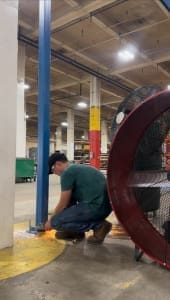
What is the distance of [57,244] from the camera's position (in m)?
2.43

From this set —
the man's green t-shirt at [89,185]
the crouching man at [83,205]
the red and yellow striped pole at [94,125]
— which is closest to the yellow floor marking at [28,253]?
the crouching man at [83,205]

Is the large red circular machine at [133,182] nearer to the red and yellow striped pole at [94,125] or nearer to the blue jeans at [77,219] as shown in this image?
the blue jeans at [77,219]

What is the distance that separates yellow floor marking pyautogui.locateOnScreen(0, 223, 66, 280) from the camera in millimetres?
1900

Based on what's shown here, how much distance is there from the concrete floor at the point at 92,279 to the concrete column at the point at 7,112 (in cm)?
52

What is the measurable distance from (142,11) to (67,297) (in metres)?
6.34

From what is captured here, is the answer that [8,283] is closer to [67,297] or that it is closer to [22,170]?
[67,297]

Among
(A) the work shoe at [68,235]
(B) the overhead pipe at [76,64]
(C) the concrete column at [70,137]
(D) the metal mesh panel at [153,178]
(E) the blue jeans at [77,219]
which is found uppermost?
(B) the overhead pipe at [76,64]

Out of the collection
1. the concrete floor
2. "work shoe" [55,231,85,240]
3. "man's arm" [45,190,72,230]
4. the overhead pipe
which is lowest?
the concrete floor

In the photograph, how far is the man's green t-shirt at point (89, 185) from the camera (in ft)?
8.03

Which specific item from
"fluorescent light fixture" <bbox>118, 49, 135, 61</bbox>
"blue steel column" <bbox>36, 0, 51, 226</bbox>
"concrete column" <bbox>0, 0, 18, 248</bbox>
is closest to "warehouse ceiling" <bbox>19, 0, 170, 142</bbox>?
"fluorescent light fixture" <bbox>118, 49, 135, 61</bbox>

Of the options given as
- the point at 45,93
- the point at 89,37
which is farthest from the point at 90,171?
the point at 89,37

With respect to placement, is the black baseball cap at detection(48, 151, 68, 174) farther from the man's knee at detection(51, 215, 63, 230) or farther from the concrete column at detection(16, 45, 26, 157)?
the concrete column at detection(16, 45, 26, 157)

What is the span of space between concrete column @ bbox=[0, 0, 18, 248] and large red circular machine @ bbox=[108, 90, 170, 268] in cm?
79

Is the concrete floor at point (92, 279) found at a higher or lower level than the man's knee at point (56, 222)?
lower
